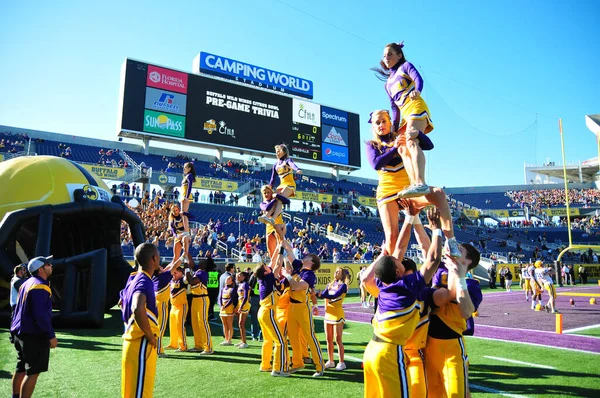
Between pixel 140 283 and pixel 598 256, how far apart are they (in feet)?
174

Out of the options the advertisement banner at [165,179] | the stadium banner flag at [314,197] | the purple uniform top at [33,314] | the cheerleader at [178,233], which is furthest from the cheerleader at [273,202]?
the stadium banner flag at [314,197]

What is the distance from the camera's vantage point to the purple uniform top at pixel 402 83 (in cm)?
468

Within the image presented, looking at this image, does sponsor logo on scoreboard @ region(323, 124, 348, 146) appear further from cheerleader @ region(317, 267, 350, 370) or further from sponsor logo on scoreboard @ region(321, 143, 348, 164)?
cheerleader @ region(317, 267, 350, 370)

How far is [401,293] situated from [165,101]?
32291 millimetres

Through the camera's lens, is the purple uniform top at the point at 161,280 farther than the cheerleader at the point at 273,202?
Yes

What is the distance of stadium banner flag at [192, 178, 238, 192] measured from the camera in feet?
111

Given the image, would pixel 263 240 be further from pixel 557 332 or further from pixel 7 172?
pixel 557 332

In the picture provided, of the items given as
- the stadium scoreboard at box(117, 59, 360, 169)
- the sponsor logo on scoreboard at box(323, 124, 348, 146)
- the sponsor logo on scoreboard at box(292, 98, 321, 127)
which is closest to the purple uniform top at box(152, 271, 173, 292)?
the stadium scoreboard at box(117, 59, 360, 169)

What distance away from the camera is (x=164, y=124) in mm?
32531

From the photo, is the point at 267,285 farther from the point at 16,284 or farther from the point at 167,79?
the point at 167,79

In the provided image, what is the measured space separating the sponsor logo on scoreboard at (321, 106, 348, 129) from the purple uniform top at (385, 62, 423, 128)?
3609cm

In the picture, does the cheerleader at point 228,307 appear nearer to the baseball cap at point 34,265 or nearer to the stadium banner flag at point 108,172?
the baseball cap at point 34,265

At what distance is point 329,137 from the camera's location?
40719 mm

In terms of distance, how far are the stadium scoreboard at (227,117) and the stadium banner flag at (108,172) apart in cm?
306
